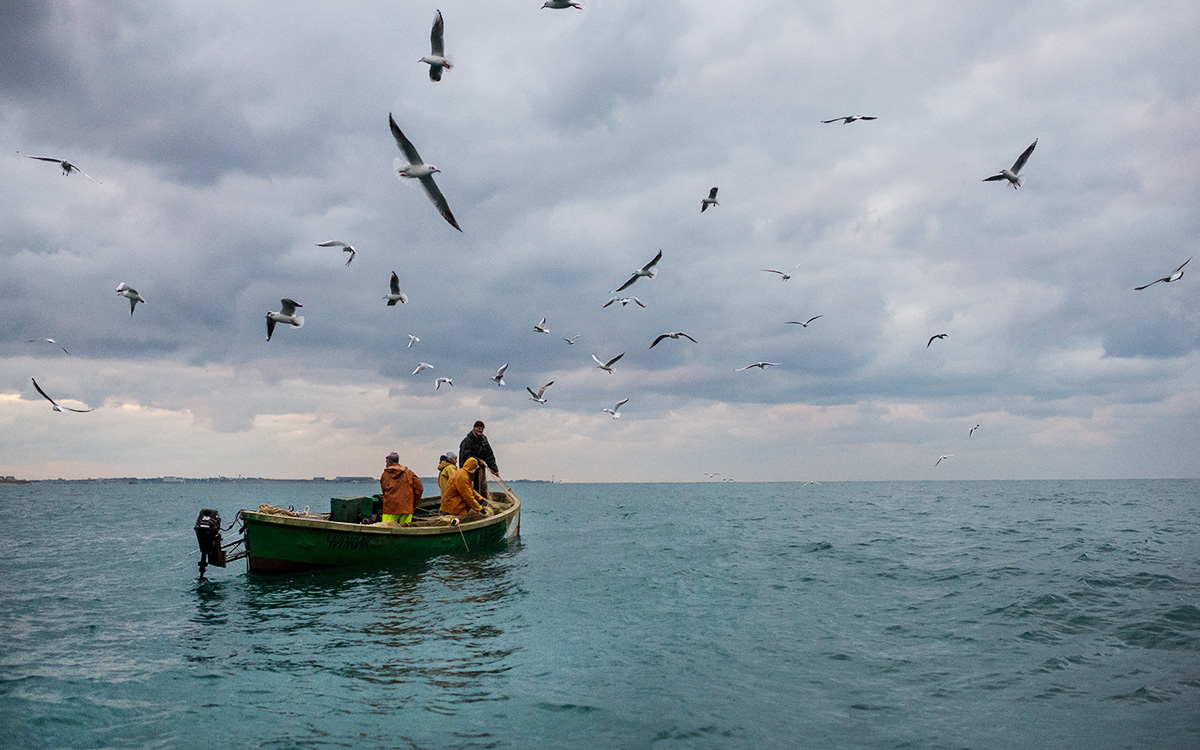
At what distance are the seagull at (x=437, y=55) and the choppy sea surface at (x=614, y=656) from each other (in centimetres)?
855

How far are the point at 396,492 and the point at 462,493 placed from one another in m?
2.23

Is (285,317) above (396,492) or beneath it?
above

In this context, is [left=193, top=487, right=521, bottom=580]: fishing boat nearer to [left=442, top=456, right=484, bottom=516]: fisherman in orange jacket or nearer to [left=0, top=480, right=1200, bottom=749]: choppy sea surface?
[left=0, top=480, right=1200, bottom=749]: choppy sea surface

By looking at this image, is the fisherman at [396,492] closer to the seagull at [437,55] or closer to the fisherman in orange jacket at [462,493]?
the fisherman in orange jacket at [462,493]

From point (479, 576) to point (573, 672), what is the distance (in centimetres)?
787

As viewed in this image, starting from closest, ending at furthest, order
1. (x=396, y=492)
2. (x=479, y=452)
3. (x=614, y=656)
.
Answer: (x=614, y=656)
(x=396, y=492)
(x=479, y=452)

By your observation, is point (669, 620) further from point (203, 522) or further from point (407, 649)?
point (203, 522)

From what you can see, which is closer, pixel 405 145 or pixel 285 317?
pixel 405 145

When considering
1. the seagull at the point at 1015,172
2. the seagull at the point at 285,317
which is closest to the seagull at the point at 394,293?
the seagull at the point at 285,317

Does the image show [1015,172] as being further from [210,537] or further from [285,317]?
[210,537]

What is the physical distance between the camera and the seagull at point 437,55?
10398mm

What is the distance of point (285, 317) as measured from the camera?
15.1 metres

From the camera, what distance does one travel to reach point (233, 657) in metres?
10.4

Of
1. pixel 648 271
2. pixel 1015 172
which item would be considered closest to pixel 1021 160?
pixel 1015 172
